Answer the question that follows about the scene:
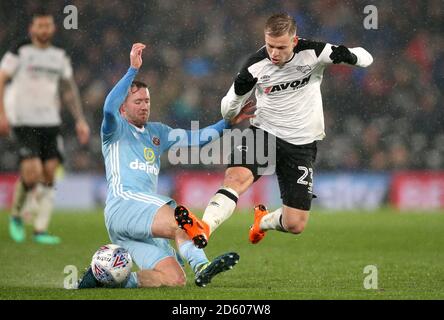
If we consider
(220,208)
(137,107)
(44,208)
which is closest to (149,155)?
(137,107)

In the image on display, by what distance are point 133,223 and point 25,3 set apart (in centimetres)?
916

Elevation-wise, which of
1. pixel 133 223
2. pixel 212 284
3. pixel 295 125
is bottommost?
pixel 212 284

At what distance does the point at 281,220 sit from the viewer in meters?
8.73

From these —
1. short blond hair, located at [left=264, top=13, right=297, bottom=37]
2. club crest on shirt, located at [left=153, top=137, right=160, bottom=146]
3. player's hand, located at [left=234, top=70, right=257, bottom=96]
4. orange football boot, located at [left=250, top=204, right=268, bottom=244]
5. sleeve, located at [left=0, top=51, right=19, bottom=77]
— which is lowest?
orange football boot, located at [left=250, top=204, right=268, bottom=244]

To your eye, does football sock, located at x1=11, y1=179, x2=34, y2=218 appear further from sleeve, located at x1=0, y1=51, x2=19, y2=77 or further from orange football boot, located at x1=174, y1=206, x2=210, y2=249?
orange football boot, located at x1=174, y1=206, x2=210, y2=249

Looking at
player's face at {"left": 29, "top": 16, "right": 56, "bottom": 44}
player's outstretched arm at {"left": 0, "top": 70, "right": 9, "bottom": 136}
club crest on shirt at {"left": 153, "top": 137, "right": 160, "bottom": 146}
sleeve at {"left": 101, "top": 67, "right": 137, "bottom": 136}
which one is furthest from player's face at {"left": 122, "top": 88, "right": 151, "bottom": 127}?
player's face at {"left": 29, "top": 16, "right": 56, "bottom": 44}

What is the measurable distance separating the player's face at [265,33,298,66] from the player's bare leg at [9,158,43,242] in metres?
5.36

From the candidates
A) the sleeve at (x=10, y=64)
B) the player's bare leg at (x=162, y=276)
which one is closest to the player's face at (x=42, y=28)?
the sleeve at (x=10, y=64)

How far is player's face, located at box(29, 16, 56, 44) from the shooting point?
1224 cm

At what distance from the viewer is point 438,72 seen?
18094 millimetres

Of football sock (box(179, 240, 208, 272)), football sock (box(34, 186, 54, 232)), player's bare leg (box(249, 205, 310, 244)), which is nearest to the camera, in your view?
football sock (box(179, 240, 208, 272))

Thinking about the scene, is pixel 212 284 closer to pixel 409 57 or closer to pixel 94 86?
pixel 94 86

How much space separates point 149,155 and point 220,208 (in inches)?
35.7

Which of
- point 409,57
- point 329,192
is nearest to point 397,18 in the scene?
point 409,57
